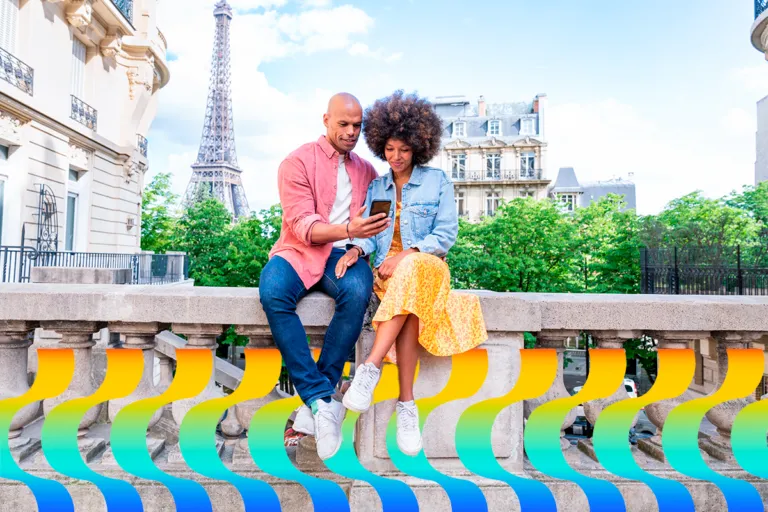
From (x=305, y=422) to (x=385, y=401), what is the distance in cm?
43

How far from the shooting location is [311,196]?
316 centimetres

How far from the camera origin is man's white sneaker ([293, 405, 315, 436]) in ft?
9.16

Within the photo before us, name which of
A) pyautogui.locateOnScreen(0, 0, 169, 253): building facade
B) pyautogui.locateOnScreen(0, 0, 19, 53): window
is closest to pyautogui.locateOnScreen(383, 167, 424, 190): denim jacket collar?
pyautogui.locateOnScreen(0, 0, 169, 253): building facade

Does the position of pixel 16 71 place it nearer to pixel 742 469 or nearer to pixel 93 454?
Result: pixel 93 454

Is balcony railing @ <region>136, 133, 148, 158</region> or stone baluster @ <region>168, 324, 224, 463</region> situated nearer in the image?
stone baluster @ <region>168, 324, 224, 463</region>

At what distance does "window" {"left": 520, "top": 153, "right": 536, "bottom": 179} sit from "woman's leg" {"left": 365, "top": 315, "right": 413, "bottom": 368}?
166 feet

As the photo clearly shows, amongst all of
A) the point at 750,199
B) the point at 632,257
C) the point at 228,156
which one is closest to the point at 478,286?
the point at 632,257

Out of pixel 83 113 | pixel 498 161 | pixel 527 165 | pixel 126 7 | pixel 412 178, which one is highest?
pixel 498 161

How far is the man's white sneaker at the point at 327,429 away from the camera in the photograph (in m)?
2.69

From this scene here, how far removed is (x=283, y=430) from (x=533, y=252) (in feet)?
92.1
